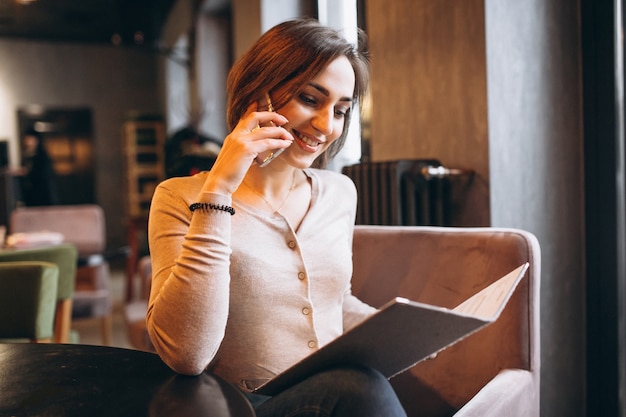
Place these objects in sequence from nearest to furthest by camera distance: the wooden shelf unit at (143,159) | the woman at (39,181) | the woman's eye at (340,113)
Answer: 1. the woman's eye at (340,113)
2. the woman at (39,181)
3. the wooden shelf unit at (143,159)

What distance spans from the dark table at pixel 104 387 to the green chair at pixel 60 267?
1236 mm

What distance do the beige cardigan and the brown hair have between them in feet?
0.63

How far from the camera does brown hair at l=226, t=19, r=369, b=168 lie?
1.13 metres

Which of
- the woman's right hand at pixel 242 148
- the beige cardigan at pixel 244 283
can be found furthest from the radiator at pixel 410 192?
the woman's right hand at pixel 242 148

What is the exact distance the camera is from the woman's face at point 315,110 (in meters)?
1.14

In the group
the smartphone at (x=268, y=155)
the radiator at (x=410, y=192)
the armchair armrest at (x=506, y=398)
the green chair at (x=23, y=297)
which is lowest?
the armchair armrest at (x=506, y=398)

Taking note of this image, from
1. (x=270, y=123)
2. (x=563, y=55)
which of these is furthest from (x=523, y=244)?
(x=563, y=55)

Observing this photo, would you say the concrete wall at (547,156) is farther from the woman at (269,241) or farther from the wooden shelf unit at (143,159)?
the wooden shelf unit at (143,159)

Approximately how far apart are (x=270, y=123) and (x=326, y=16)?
8.10 ft

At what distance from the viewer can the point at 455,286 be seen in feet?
4.30

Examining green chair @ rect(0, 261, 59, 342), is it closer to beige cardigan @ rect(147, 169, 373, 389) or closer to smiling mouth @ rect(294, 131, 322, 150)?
beige cardigan @ rect(147, 169, 373, 389)

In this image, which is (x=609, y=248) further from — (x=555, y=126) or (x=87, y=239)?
(x=87, y=239)

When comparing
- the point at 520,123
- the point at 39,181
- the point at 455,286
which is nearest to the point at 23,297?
the point at 455,286

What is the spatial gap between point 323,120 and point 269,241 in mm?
250
